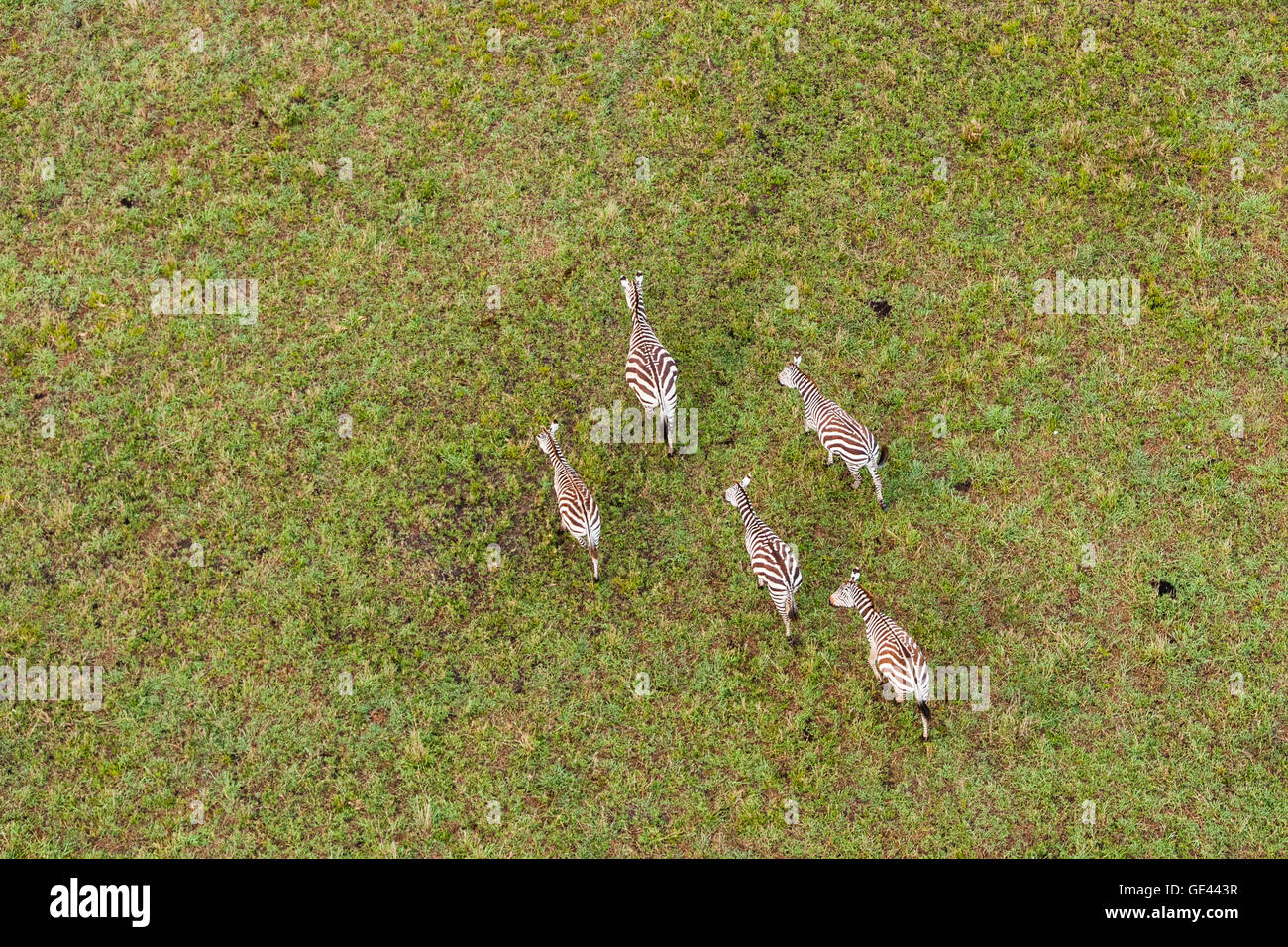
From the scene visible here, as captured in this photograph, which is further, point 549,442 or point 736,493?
point 549,442

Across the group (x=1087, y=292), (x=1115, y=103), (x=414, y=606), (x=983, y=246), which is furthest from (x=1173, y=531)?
(x=414, y=606)

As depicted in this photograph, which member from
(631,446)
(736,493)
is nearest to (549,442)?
(631,446)

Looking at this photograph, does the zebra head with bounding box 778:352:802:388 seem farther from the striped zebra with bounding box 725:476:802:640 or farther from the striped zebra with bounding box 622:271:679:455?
the striped zebra with bounding box 725:476:802:640

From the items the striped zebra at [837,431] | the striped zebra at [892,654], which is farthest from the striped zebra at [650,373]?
the striped zebra at [892,654]

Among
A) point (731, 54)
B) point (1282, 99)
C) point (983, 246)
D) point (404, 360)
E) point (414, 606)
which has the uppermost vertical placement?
point (731, 54)

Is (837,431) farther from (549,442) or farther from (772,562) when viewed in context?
(549,442)
